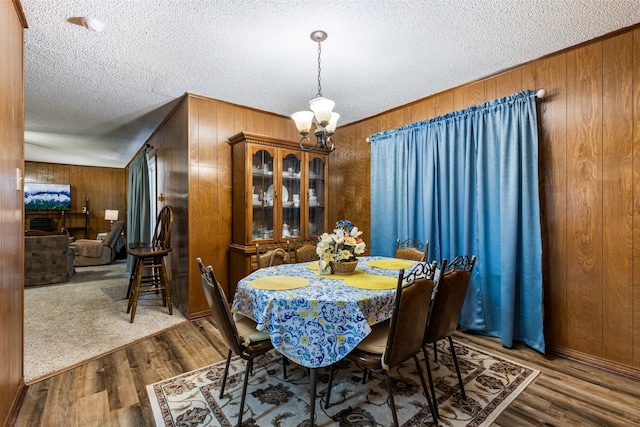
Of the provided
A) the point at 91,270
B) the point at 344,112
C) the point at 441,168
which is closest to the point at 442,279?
the point at 441,168

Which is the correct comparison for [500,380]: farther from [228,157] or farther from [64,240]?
[64,240]

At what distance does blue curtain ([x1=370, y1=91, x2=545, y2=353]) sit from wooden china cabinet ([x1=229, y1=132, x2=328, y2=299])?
0.93m

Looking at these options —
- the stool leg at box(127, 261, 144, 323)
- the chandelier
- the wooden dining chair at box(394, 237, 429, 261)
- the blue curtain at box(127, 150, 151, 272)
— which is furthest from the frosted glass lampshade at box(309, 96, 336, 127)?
the blue curtain at box(127, 150, 151, 272)

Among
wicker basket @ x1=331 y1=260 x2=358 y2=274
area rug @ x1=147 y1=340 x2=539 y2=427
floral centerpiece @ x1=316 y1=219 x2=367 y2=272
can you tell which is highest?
floral centerpiece @ x1=316 y1=219 x2=367 y2=272

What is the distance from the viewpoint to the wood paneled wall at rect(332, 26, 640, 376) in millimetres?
2107

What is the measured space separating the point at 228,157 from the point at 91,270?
182 inches

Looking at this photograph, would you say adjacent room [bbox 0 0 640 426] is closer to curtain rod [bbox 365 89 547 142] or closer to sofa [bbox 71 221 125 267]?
curtain rod [bbox 365 89 547 142]

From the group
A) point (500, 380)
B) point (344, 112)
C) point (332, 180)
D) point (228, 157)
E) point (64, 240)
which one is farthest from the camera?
point (64, 240)

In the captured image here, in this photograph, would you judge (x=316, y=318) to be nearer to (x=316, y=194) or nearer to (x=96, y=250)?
(x=316, y=194)

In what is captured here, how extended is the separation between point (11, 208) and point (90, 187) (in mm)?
7829

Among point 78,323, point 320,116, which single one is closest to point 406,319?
point 320,116

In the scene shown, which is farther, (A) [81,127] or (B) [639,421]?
(A) [81,127]

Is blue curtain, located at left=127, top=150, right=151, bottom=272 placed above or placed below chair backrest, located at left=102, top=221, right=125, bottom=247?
above

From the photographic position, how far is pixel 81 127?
4574 millimetres
